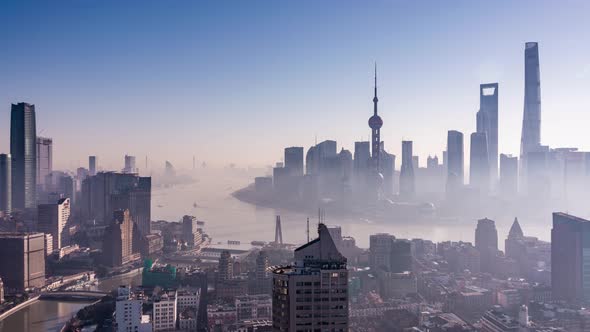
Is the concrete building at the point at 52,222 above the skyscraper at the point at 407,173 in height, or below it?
below

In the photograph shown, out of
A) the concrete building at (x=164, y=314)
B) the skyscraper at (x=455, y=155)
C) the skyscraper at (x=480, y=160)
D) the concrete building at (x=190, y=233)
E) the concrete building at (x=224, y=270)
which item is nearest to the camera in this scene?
the concrete building at (x=164, y=314)

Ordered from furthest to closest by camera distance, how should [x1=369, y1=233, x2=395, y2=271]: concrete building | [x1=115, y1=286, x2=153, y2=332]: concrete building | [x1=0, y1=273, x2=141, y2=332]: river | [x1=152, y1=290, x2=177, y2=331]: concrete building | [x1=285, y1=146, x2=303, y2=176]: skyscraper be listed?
[x1=285, y1=146, x2=303, y2=176]: skyscraper, [x1=369, y1=233, x2=395, y2=271]: concrete building, [x1=0, y1=273, x2=141, y2=332]: river, [x1=152, y1=290, x2=177, y2=331]: concrete building, [x1=115, y1=286, x2=153, y2=332]: concrete building

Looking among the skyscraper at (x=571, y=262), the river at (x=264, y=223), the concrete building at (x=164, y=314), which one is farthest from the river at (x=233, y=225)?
the skyscraper at (x=571, y=262)

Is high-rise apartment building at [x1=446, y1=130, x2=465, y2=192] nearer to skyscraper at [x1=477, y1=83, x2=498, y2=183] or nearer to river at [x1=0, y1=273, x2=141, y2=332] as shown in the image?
skyscraper at [x1=477, y1=83, x2=498, y2=183]

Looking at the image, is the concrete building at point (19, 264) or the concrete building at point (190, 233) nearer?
the concrete building at point (19, 264)

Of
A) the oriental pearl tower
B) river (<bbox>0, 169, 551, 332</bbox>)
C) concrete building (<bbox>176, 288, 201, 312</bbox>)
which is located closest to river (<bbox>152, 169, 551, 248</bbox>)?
river (<bbox>0, 169, 551, 332</bbox>)

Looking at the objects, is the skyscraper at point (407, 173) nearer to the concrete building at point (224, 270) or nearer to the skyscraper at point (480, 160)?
the skyscraper at point (480, 160)
